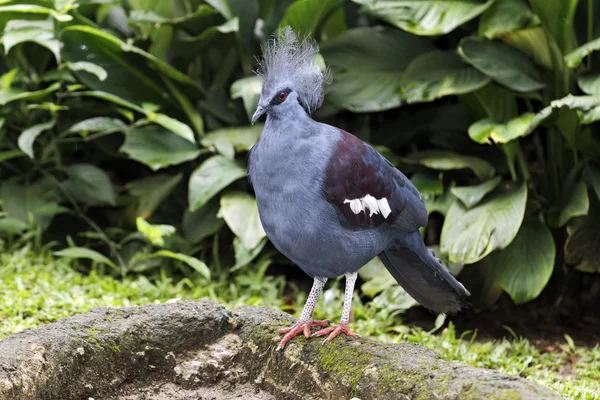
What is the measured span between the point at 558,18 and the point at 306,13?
163 centimetres

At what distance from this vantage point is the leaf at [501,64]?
479 centimetres

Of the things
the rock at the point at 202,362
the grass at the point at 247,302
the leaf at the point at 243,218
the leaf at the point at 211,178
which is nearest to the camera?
the rock at the point at 202,362

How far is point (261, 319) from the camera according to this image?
335 centimetres

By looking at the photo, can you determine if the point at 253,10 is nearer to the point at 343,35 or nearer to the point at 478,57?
the point at 343,35

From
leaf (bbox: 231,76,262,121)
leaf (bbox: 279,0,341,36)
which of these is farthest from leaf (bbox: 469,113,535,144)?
leaf (bbox: 231,76,262,121)

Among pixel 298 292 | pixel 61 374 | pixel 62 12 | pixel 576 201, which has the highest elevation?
pixel 62 12

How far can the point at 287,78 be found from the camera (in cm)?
304

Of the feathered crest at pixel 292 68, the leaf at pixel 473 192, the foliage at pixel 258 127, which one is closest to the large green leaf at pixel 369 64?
the foliage at pixel 258 127

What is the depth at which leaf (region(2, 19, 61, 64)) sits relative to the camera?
4965mm

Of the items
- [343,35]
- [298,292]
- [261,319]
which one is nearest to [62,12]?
[343,35]

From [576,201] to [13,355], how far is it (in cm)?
341

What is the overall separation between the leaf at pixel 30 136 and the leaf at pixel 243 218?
131 cm

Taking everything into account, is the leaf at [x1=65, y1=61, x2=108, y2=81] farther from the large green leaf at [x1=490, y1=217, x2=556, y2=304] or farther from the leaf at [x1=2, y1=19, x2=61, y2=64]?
the large green leaf at [x1=490, y1=217, x2=556, y2=304]

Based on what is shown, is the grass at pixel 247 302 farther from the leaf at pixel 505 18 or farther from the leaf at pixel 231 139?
the leaf at pixel 505 18
